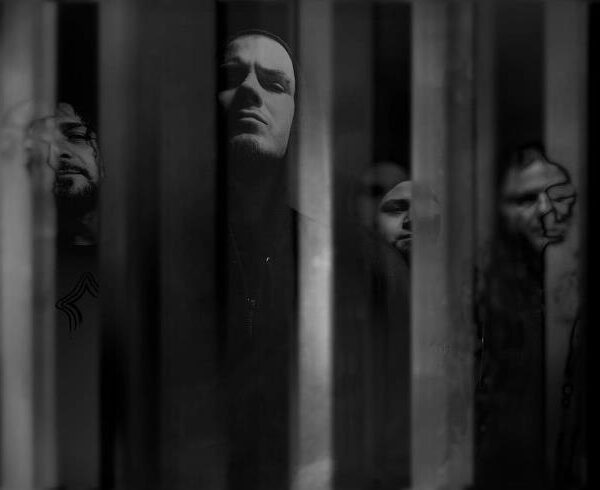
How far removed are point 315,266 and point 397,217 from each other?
23 cm

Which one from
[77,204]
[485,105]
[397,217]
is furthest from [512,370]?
[77,204]

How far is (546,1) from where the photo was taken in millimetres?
1544

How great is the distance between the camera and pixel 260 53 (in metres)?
1.53

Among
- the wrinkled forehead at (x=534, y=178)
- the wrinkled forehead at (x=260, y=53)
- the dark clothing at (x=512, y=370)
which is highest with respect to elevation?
the wrinkled forehead at (x=260, y=53)

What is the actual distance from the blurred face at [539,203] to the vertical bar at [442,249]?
0.10m

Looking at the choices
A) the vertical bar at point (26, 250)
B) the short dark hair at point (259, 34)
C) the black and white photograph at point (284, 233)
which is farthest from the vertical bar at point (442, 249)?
the vertical bar at point (26, 250)

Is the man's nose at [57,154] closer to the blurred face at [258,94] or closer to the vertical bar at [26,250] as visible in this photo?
the vertical bar at [26,250]

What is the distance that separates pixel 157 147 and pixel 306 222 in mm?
392

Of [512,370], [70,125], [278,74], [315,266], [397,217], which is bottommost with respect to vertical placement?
[512,370]

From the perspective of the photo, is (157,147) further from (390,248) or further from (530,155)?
(530,155)

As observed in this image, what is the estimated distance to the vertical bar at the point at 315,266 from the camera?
60.1 inches

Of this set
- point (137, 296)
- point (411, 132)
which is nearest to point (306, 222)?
point (411, 132)

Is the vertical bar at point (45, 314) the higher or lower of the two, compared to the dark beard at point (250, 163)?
lower

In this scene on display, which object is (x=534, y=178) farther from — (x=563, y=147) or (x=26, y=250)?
(x=26, y=250)
